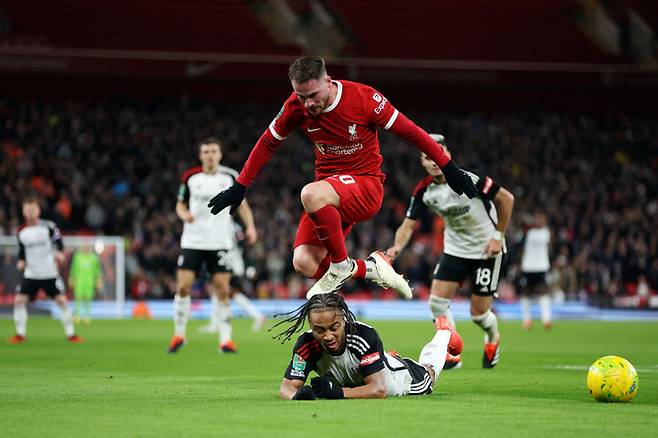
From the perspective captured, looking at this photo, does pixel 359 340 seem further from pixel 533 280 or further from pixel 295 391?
pixel 533 280

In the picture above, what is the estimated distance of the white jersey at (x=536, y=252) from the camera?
23.2 meters

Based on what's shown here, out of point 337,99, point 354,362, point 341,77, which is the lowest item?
point 354,362

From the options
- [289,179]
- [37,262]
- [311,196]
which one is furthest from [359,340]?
[289,179]

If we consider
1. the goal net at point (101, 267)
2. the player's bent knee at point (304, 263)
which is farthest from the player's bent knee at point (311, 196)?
the goal net at point (101, 267)

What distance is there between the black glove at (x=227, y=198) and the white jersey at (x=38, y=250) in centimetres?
966

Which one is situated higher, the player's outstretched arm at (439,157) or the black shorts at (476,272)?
the player's outstretched arm at (439,157)

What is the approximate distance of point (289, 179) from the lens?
105 ft

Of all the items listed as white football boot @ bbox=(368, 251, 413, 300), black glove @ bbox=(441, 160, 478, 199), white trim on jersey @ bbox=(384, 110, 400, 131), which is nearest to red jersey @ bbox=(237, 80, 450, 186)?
white trim on jersey @ bbox=(384, 110, 400, 131)

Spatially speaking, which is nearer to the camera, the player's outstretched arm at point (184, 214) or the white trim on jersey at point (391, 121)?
the white trim on jersey at point (391, 121)

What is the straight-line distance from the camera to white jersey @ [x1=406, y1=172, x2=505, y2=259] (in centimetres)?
1245

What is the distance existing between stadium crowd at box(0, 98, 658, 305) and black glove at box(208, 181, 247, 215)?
19.0 metres

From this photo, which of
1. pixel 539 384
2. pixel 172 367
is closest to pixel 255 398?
pixel 539 384

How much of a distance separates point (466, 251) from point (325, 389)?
484 centimetres

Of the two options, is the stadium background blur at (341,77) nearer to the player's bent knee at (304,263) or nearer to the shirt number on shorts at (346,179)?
the player's bent knee at (304,263)
